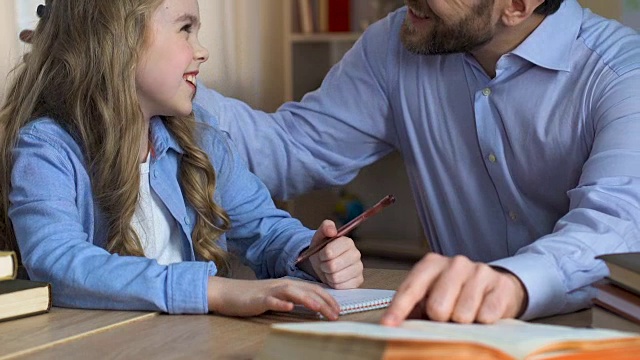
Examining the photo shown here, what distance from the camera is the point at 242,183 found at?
1765 millimetres

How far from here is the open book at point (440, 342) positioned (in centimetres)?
84

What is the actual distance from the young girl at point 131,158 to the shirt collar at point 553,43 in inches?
19.5

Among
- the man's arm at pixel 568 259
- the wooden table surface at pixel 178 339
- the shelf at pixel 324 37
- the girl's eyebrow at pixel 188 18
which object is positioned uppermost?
the girl's eyebrow at pixel 188 18

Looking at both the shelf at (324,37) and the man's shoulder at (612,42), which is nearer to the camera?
the man's shoulder at (612,42)

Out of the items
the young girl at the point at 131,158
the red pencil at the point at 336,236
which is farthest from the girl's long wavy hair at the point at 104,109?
the red pencil at the point at 336,236

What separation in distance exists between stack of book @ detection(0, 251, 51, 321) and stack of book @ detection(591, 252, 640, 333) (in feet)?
2.21

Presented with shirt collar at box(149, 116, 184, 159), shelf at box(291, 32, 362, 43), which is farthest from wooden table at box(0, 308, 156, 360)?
shelf at box(291, 32, 362, 43)

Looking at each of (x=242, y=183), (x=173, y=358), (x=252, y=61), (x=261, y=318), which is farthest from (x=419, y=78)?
(x=252, y=61)

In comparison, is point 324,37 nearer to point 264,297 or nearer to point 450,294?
point 264,297

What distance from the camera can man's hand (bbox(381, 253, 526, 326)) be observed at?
103 centimetres

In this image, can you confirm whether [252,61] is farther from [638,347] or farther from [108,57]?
[638,347]

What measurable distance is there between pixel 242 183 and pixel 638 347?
97cm

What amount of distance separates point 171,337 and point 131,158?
48 centimetres

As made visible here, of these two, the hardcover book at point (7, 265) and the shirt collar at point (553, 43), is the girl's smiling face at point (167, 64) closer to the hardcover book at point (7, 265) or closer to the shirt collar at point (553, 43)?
the hardcover book at point (7, 265)
